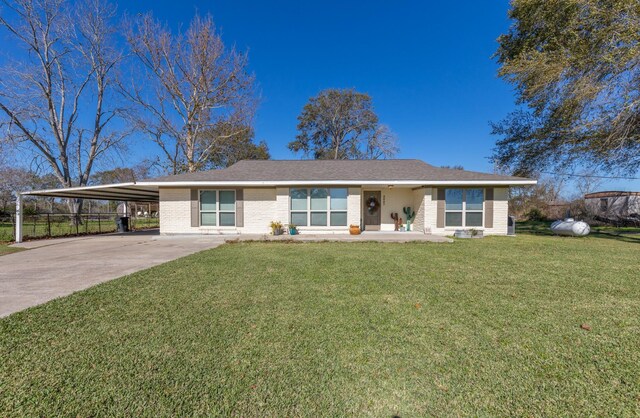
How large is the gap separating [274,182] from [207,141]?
14422 mm

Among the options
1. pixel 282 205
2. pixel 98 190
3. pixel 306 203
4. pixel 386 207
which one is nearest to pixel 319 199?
pixel 306 203

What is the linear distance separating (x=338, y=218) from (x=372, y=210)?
2198 millimetres

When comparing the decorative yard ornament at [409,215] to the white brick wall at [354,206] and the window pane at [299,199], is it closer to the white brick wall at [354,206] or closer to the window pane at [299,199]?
the white brick wall at [354,206]

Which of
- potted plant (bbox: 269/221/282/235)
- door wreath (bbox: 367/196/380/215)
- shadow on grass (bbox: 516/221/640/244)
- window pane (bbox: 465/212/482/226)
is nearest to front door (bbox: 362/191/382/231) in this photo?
door wreath (bbox: 367/196/380/215)

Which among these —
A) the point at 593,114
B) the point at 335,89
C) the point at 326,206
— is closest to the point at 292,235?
the point at 326,206

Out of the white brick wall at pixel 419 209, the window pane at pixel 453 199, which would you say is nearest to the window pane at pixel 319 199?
the white brick wall at pixel 419 209

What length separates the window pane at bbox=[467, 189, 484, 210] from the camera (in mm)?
11031

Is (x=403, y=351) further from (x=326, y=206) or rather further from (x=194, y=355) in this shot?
(x=326, y=206)

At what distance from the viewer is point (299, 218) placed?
1120cm

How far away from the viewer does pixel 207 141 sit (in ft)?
71.9

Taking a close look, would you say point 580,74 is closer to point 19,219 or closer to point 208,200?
point 208,200

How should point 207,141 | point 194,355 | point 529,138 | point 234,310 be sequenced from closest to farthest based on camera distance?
point 194,355 → point 234,310 → point 529,138 → point 207,141

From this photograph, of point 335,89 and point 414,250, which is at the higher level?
point 335,89

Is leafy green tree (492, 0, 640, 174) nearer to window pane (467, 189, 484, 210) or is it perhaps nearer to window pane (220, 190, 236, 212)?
window pane (467, 189, 484, 210)
